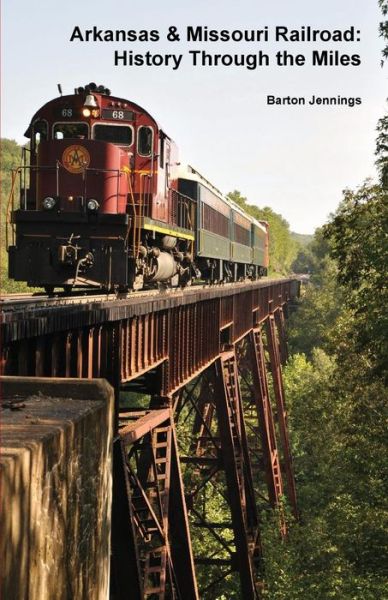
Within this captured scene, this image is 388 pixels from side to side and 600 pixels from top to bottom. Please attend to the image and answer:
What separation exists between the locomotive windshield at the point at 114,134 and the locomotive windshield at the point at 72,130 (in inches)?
7.7

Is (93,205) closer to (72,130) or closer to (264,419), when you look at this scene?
(72,130)

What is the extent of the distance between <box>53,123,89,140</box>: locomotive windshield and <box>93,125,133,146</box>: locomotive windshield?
7.7 inches

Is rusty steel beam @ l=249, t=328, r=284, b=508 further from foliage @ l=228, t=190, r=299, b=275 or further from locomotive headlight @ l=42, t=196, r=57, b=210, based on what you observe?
foliage @ l=228, t=190, r=299, b=275

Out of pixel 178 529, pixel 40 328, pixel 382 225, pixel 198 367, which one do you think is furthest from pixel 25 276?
pixel 382 225

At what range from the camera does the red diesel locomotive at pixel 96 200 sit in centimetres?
1067

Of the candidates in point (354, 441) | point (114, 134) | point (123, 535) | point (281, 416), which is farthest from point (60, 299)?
point (281, 416)

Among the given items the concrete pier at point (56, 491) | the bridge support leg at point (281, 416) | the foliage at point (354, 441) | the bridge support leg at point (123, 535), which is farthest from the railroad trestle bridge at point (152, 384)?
the bridge support leg at point (281, 416)

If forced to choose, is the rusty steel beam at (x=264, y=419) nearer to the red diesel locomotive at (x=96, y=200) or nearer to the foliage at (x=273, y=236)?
the red diesel locomotive at (x=96, y=200)

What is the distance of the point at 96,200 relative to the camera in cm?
1147

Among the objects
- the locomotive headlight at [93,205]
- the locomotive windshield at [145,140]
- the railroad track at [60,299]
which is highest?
the locomotive windshield at [145,140]

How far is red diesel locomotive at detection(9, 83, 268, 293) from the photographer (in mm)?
10672

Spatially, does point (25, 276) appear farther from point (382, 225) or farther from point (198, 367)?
point (382, 225)

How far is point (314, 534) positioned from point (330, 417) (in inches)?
155

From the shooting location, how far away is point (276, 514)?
64.0ft
